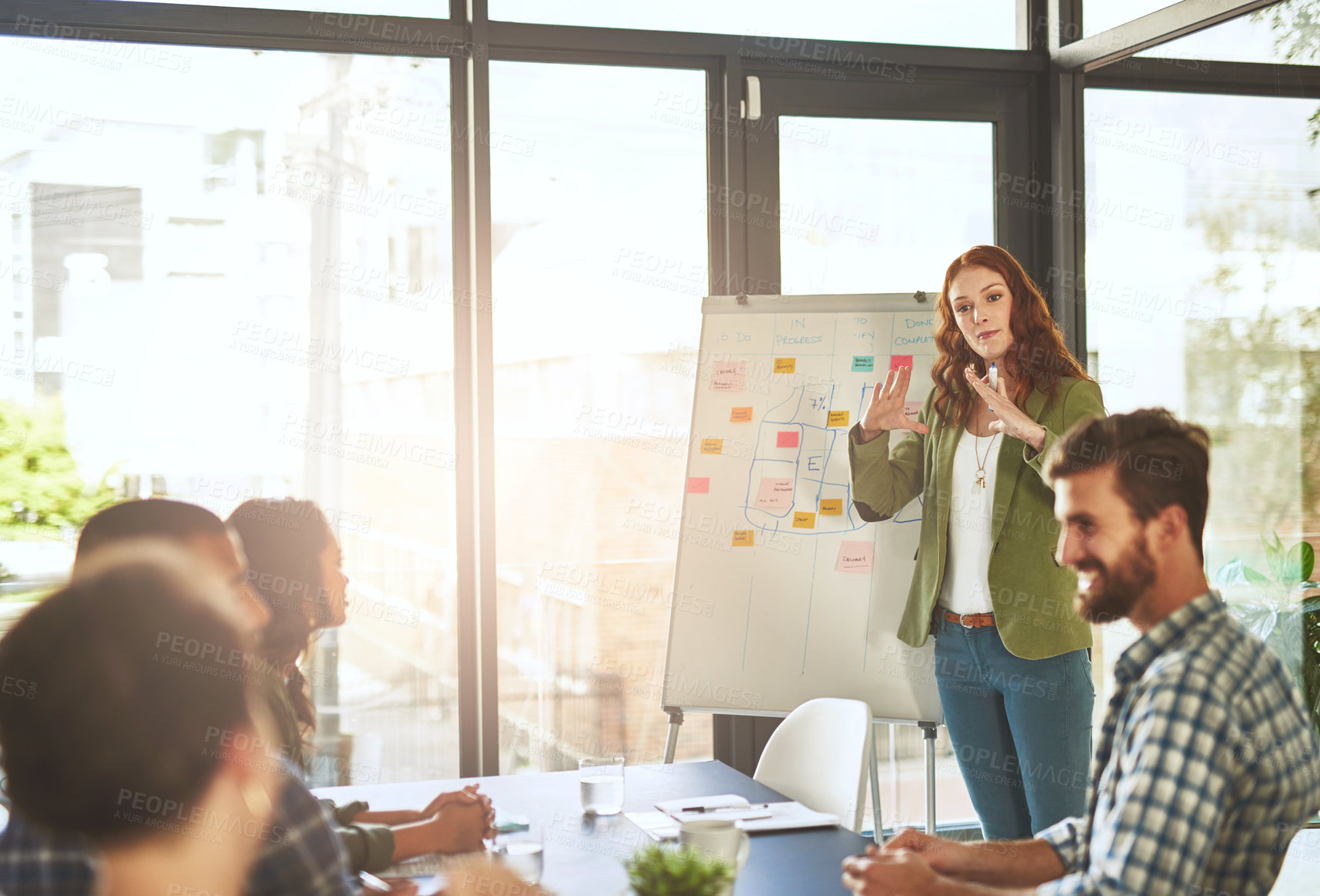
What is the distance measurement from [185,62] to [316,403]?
1058 mm

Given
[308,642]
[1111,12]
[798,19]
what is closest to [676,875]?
[308,642]

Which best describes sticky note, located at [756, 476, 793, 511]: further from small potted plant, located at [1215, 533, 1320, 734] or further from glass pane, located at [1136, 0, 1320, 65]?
glass pane, located at [1136, 0, 1320, 65]

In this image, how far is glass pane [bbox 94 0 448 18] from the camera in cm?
329

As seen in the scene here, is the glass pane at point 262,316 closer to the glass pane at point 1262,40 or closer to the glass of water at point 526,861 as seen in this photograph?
the glass of water at point 526,861

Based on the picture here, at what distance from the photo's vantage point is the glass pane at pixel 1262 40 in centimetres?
291

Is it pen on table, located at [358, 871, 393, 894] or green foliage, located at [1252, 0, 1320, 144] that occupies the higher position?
green foliage, located at [1252, 0, 1320, 144]

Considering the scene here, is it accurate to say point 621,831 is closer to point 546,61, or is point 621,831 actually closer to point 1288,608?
point 1288,608

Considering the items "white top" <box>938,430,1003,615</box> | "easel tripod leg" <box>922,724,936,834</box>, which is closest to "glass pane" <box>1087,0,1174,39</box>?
"white top" <box>938,430,1003,615</box>

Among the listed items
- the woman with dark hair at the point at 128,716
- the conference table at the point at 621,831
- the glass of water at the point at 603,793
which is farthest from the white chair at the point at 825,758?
the woman with dark hair at the point at 128,716

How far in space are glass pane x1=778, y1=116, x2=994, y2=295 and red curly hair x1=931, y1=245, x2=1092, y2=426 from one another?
77 cm

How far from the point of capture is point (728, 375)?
3.31 m

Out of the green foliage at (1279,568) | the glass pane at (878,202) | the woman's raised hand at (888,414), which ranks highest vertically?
the glass pane at (878,202)

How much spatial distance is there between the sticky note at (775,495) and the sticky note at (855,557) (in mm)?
199

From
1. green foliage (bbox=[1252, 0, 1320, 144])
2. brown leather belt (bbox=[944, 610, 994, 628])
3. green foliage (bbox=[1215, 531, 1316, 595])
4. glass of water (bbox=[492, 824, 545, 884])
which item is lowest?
glass of water (bbox=[492, 824, 545, 884])
